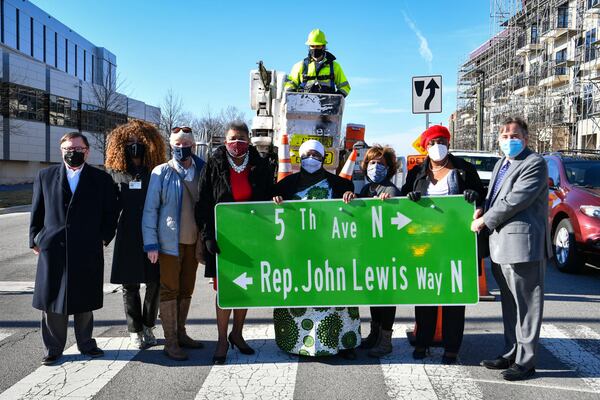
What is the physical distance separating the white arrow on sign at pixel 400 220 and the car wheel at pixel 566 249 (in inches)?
199

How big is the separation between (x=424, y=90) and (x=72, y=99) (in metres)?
48.7

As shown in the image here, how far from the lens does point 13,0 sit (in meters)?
52.0

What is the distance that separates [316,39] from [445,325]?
16.9ft

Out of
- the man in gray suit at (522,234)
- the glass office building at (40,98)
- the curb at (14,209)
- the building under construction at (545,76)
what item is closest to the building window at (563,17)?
the building under construction at (545,76)

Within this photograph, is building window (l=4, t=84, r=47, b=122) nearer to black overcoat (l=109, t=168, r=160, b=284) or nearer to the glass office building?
the glass office building

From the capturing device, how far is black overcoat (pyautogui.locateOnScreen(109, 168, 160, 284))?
494cm

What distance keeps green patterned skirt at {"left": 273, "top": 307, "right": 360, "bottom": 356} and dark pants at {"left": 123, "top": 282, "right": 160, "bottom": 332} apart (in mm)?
1285

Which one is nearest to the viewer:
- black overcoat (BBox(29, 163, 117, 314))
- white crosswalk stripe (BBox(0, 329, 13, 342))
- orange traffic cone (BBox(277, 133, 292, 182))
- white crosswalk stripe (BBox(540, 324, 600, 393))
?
white crosswalk stripe (BBox(540, 324, 600, 393))

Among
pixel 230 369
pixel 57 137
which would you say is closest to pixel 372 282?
pixel 230 369

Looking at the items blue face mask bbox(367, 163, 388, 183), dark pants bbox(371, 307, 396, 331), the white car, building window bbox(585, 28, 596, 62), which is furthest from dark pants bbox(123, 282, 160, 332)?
building window bbox(585, 28, 596, 62)

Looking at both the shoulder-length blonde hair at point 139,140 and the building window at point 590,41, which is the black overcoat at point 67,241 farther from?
the building window at point 590,41

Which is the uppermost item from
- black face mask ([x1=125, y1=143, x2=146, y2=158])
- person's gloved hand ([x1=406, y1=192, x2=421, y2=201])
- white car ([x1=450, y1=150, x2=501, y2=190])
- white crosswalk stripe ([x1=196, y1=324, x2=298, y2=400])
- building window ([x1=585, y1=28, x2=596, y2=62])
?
building window ([x1=585, y1=28, x2=596, y2=62])

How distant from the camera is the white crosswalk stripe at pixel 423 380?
4062 mm

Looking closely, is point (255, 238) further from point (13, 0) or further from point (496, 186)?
point (13, 0)
